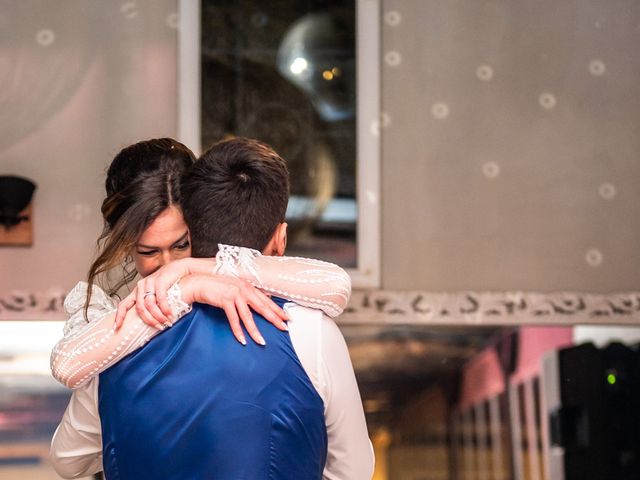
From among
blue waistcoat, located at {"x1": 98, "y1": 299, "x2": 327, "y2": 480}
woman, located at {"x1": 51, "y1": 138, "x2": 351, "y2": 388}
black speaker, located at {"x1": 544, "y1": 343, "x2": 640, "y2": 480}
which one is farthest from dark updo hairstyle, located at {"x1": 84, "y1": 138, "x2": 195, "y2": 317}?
black speaker, located at {"x1": 544, "y1": 343, "x2": 640, "y2": 480}

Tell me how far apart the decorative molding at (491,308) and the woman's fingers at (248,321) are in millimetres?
2309

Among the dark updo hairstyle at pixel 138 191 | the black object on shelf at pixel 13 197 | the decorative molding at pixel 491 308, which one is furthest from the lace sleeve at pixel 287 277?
the black object on shelf at pixel 13 197

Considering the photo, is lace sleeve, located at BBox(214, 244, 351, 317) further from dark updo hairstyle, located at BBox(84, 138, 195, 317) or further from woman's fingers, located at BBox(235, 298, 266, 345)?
dark updo hairstyle, located at BBox(84, 138, 195, 317)

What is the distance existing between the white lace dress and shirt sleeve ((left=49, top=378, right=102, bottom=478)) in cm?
4

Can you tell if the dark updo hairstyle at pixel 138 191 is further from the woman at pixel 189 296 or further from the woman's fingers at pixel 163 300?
the woman's fingers at pixel 163 300

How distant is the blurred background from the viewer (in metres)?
3.50

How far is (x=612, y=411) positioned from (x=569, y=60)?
1425 mm

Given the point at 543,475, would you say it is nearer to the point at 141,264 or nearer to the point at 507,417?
the point at 507,417

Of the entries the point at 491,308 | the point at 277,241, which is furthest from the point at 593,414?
the point at 277,241

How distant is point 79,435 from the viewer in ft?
4.63

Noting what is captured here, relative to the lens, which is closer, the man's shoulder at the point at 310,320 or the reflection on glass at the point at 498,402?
the man's shoulder at the point at 310,320

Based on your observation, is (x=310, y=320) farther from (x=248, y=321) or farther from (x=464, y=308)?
(x=464, y=308)

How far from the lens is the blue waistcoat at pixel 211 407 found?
4.16 ft

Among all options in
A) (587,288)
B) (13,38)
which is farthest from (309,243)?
(13,38)
